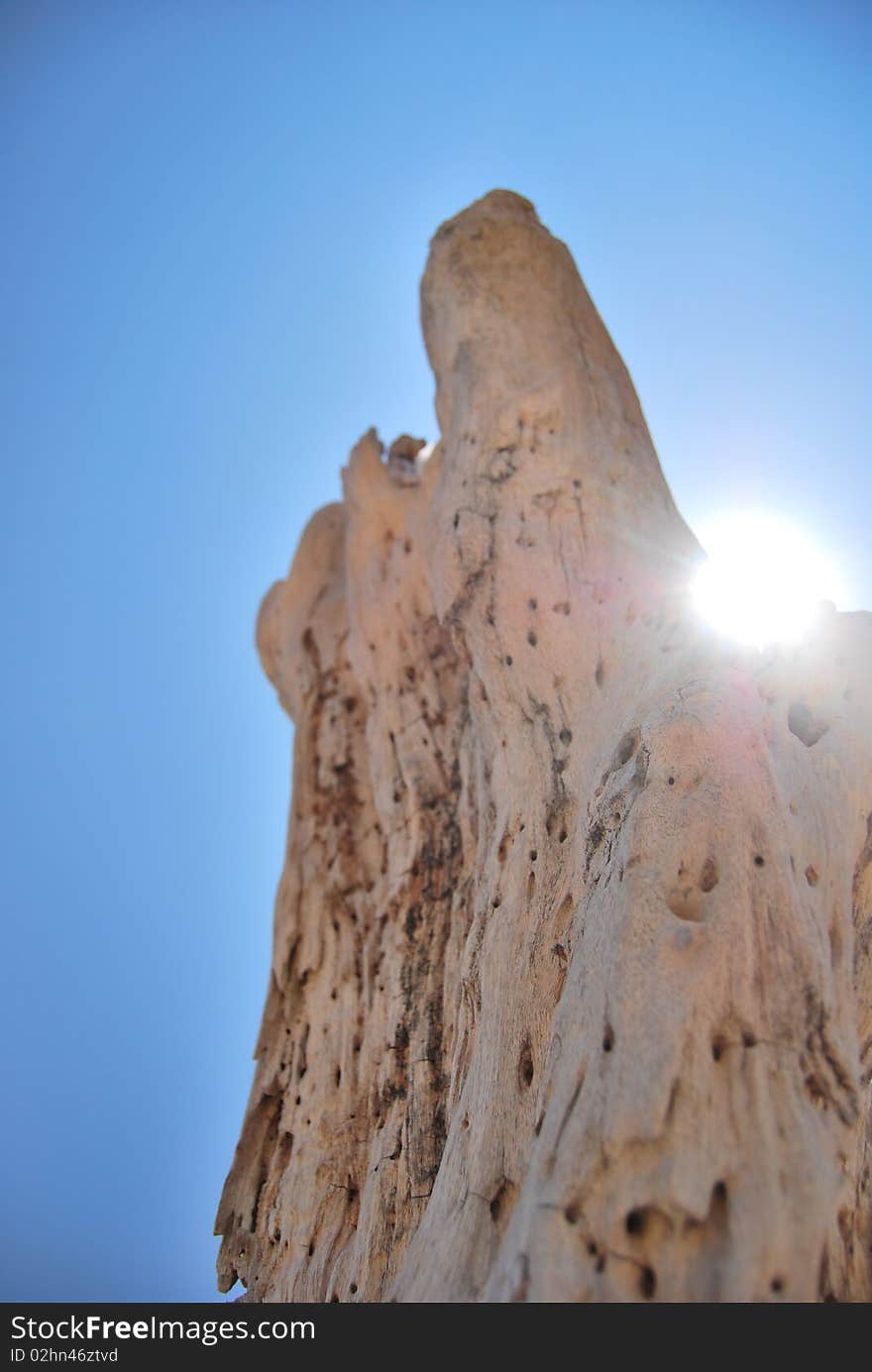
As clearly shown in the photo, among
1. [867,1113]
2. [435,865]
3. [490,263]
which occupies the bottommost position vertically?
[867,1113]

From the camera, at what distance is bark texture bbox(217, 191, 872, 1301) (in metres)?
3.63

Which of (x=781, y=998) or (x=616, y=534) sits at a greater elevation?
(x=616, y=534)

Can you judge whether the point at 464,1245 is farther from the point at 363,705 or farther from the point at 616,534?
the point at 363,705

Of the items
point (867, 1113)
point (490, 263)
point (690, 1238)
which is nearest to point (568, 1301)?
point (690, 1238)

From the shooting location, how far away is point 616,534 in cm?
676

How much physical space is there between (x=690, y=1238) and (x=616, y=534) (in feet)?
14.4

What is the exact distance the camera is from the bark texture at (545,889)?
363cm

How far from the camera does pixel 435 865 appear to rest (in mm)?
7590

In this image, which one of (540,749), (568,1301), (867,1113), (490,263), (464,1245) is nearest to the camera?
(568,1301)

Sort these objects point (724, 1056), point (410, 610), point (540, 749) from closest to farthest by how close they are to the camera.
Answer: point (724, 1056)
point (540, 749)
point (410, 610)

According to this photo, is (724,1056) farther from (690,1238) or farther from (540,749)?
(540,749)

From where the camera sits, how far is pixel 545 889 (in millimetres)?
5645

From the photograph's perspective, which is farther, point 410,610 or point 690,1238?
point 410,610
